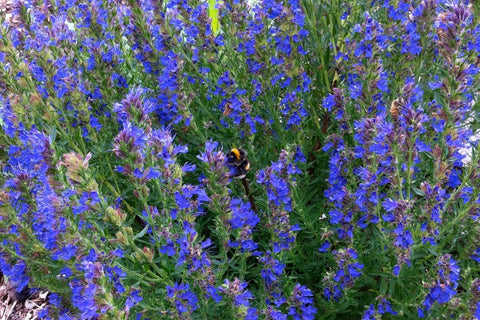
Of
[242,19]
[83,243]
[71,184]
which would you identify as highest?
[242,19]

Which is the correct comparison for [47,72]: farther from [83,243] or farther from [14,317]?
[14,317]

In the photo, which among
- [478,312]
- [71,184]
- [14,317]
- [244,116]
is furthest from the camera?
[14,317]

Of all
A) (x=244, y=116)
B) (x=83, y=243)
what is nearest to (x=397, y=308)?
(x=244, y=116)

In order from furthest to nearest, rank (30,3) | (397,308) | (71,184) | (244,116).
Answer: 1. (30,3)
2. (244,116)
3. (397,308)
4. (71,184)

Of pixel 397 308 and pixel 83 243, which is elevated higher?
pixel 397 308

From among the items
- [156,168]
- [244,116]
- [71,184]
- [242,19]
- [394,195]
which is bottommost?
[71,184]

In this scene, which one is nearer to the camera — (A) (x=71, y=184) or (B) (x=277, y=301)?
(A) (x=71, y=184)

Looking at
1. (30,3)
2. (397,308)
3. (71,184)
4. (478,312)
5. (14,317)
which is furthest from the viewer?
(14,317)

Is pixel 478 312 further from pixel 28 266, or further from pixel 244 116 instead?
pixel 28 266

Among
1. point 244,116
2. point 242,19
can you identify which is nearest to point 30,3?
point 242,19
